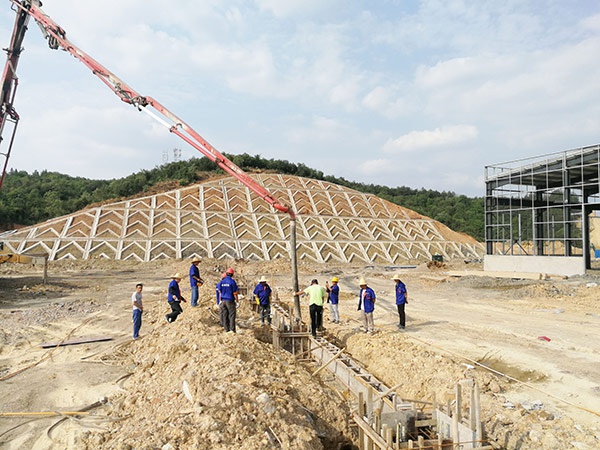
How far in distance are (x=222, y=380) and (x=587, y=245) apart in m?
25.5

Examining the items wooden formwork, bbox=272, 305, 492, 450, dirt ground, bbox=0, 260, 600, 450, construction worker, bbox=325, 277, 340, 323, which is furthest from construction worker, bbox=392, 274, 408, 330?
wooden formwork, bbox=272, 305, 492, 450

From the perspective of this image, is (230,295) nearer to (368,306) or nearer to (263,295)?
(263,295)

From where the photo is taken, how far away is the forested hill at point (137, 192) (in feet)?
153

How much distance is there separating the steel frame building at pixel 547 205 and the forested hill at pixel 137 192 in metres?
31.0

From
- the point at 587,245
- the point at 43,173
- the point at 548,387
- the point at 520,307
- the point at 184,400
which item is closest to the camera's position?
the point at 184,400

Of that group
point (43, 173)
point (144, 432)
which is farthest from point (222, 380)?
point (43, 173)

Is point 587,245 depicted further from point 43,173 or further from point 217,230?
point 43,173

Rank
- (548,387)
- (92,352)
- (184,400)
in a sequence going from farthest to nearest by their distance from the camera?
(92,352) < (548,387) < (184,400)

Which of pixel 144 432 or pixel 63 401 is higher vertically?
pixel 144 432

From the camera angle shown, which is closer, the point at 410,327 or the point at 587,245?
the point at 410,327

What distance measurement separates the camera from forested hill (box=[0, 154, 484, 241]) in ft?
153

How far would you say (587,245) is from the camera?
24.1 metres

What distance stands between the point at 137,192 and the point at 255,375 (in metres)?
45.9

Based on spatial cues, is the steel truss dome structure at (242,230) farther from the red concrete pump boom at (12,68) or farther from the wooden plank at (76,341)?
the wooden plank at (76,341)
